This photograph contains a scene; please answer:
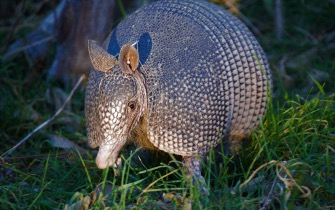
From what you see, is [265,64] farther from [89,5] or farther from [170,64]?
[89,5]

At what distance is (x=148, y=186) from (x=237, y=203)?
1.97ft

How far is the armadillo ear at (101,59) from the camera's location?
413cm

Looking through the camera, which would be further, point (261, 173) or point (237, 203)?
point (261, 173)

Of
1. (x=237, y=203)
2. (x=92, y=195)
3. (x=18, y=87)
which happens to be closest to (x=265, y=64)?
(x=237, y=203)

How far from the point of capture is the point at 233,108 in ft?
15.3

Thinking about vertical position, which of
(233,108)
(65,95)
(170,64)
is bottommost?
(65,95)

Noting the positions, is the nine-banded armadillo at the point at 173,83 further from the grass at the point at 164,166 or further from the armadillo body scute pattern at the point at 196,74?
the grass at the point at 164,166

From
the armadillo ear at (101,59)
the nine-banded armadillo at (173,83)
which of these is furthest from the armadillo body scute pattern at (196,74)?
the armadillo ear at (101,59)

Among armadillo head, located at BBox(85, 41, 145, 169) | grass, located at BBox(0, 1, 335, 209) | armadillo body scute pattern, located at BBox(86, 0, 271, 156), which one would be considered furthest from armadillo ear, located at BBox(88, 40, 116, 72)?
grass, located at BBox(0, 1, 335, 209)

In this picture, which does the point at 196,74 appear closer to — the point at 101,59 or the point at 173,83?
the point at 173,83

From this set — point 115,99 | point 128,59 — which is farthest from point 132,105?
point 128,59

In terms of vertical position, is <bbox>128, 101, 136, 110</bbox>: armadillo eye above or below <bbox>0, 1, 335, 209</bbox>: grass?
above

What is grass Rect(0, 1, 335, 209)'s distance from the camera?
4.12 m

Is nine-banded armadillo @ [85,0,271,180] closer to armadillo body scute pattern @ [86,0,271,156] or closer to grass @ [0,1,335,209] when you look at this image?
armadillo body scute pattern @ [86,0,271,156]
